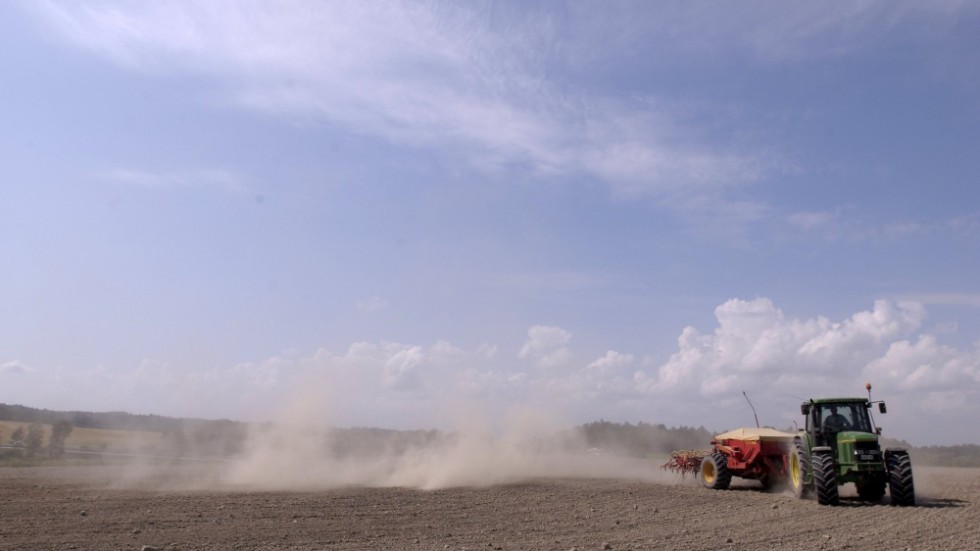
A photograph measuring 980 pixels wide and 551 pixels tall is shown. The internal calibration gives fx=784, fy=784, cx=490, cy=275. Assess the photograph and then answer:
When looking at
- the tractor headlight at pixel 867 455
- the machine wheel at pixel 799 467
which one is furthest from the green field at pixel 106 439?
the tractor headlight at pixel 867 455

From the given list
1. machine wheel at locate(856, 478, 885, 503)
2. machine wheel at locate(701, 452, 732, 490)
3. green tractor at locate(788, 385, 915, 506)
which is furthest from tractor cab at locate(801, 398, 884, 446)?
machine wheel at locate(701, 452, 732, 490)

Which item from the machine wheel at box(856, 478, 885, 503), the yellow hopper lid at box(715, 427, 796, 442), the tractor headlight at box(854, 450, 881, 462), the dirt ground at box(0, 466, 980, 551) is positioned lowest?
the dirt ground at box(0, 466, 980, 551)

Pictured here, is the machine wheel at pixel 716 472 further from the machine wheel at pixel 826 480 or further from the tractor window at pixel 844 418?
the machine wheel at pixel 826 480

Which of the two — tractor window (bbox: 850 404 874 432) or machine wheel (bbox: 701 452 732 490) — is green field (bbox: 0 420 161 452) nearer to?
machine wheel (bbox: 701 452 732 490)

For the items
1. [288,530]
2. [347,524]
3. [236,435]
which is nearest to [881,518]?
[347,524]

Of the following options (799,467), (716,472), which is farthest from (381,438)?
(799,467)

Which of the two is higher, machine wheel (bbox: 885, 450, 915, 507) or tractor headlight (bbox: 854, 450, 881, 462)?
tractor headlight (bbox: 854, 450, 881, 462)

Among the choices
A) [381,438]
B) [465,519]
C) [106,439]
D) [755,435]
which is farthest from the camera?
[106,439]

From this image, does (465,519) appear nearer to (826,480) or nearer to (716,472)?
(826,480)

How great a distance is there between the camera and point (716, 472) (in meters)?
28.3

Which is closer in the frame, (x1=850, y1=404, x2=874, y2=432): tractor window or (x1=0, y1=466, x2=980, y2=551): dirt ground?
(x1=0, y1=466, x2=980, y2=551): dirt ground

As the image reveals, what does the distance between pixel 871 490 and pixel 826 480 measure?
2.55 meters

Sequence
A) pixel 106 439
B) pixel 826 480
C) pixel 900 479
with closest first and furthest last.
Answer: pixel 826 480 → pixel 900 479 → pixel 106 439

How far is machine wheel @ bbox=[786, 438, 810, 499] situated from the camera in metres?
23.2
